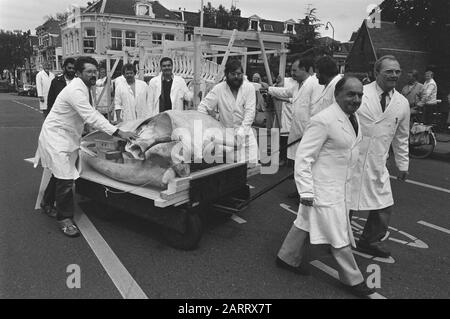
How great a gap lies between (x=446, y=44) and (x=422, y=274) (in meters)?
18.9

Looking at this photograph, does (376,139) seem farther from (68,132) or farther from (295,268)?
(68,132)

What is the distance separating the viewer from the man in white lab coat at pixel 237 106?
15.0 ft

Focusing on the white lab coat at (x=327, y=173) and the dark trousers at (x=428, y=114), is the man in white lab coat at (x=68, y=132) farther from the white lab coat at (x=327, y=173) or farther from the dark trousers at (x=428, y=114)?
the dark trousers at (x=428, y=114)

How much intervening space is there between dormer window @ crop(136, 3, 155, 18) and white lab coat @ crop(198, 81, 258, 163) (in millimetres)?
42157

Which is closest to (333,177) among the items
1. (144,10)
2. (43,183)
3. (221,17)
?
(43,183)

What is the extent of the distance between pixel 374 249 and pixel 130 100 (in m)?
5.42

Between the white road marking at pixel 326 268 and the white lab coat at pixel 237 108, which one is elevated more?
the white lab coat at pixel 237 108

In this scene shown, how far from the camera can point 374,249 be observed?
3752mm

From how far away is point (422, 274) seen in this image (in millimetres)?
3383

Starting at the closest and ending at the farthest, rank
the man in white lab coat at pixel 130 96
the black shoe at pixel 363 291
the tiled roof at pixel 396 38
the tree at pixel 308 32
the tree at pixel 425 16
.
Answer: the black shoe at pixel 363 291 < the man in white lab coat at pixel 130 96 < the tree at pixel 425 16 < the tiled roof at pixel 396 38 < the tree at pixel 308 32

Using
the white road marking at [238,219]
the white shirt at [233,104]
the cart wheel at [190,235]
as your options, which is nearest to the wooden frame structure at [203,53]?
the white shirt at [233,104]

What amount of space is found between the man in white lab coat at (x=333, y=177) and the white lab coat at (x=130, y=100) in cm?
493
